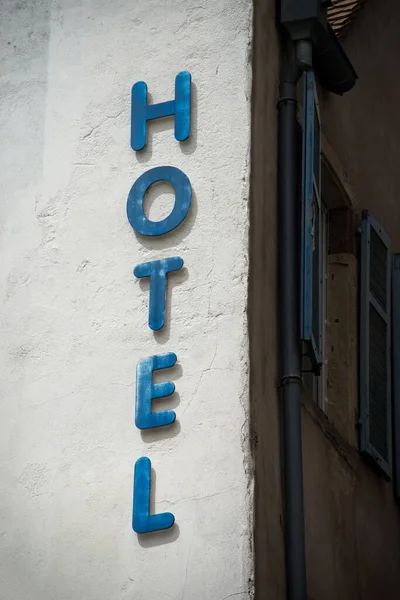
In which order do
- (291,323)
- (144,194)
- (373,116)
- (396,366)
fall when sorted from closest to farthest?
1. (291,323)
2. (144,194)
3. (396,366)
4. (373,116)

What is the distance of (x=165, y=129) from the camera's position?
8.08m

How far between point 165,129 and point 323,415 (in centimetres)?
181

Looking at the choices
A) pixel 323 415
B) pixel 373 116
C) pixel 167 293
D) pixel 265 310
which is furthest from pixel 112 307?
pixel 373 116

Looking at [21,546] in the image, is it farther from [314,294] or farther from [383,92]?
[383,92]

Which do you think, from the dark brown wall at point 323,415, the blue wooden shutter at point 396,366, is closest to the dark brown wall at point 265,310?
the dark brown wall at point 323,415

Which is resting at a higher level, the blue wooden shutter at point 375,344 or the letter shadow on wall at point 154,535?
the blue wooden shutter at point 375,344

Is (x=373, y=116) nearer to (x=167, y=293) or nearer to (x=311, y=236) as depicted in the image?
(x=311, y=236)

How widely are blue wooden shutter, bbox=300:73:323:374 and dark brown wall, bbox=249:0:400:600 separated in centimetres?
17

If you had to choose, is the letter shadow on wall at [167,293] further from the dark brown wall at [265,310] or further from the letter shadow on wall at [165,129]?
the letter shadow on wall at [165,129]

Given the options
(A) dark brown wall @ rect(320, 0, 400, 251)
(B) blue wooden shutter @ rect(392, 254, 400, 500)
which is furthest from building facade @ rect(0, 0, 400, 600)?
(A) dark brown wall @ rect(320, 0, 400, 251)

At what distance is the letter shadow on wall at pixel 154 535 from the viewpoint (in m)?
7.21

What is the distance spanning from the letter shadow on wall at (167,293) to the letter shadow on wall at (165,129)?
0.65 meters

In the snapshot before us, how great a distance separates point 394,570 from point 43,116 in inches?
Result: 139

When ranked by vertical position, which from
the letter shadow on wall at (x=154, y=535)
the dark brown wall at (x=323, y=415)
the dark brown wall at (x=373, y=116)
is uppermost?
the dark brown wall at (x=373, y=116)
